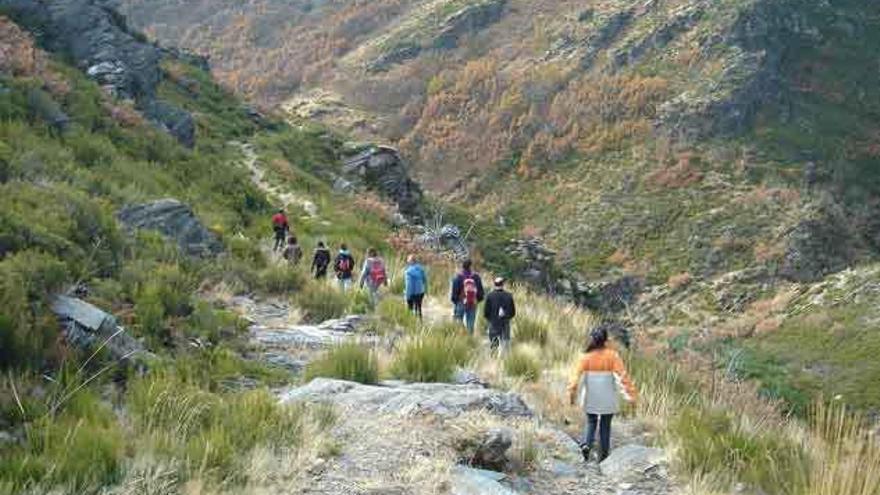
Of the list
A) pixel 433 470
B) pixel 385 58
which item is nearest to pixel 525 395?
pixel 433 470

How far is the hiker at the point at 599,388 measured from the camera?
24.2 ft

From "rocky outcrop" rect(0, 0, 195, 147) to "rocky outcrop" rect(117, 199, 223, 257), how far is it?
1054 cm

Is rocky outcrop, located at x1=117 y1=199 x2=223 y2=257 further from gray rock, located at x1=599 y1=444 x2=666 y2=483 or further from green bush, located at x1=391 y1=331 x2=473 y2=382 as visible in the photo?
gray rock, located at x1=599 y1=444 x2=666 y2=483

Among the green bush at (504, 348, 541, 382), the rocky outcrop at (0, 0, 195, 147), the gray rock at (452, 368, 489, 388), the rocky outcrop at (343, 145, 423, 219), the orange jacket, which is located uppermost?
the rocky outcrop at (0, 0, 195, 147)

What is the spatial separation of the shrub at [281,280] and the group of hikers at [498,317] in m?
0.90

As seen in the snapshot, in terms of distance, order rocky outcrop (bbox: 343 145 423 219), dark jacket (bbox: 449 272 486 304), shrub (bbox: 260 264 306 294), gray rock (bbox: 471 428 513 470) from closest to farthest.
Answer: gray rock (bbox: 471 428 513 470) → dark jacket (bbox: 449 272 486 304) → shrub (bbox: 260 264 306 294) → rocky outcrop (bbox: 343 145 423 219)

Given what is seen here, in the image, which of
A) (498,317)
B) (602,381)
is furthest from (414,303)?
(602,381)

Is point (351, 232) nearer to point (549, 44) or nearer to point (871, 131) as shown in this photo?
point (871, 131)

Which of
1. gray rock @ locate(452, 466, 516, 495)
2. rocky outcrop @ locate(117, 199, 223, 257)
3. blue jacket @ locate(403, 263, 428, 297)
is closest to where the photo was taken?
gray rock @ locate(452, 466, 516, 495)

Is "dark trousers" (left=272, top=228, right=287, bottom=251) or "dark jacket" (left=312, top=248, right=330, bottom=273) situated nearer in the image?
"dark jacket" (left=312, top=248, right=330, bottom=273)

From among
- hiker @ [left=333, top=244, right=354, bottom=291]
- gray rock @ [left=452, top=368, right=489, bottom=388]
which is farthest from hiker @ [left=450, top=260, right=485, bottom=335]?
gray rock @ [left=452, top=368, right=489, bottom=388]

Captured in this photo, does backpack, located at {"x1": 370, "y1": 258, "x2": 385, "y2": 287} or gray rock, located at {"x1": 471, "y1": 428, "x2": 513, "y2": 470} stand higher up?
gray rock, located at {"x1": 471, "y1": 428, "x2": 513, "y2": 470}

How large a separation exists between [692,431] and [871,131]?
57.8m

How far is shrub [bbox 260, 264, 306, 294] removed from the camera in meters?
14.0
